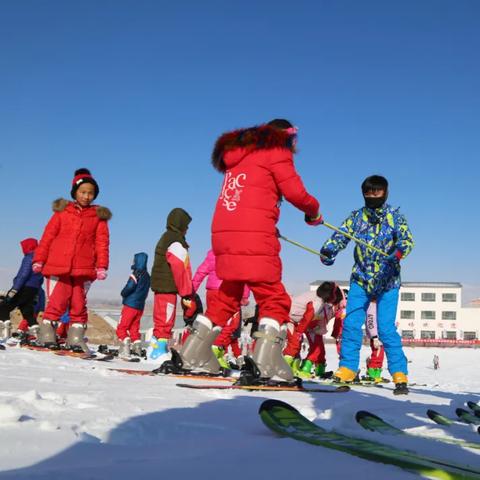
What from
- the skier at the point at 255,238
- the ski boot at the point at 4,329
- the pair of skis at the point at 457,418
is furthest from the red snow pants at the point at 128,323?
the pair of skis at the point at 457,418

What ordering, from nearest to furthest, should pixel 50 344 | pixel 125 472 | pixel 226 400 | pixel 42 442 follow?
pixel 125 472
pixel 42 442
pixel 226 400
pixel 50 344

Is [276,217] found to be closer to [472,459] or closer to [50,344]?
[472,459]

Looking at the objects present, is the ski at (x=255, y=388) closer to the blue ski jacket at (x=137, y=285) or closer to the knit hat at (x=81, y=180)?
the knit hat at (x=81, y=180)

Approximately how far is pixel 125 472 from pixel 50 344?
5.81 metres

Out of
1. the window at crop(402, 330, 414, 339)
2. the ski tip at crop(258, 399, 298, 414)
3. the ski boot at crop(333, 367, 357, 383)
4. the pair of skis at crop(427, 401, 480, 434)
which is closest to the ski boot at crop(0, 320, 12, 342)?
the ski boot at crop(333, 367, 357, 383)

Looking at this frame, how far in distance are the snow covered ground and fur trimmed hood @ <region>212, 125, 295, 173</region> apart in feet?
6.42

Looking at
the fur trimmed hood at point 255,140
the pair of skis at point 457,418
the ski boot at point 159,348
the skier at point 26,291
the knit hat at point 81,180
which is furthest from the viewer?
the skier at point 26,291

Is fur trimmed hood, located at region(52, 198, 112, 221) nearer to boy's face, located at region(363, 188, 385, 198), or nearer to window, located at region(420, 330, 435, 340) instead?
boy's face, located at region(363, 188, 385, 198)

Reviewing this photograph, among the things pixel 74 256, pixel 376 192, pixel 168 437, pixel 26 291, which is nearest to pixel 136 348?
pixel 26 291

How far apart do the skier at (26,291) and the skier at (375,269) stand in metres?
5.68

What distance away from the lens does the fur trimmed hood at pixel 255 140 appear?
14.2ft

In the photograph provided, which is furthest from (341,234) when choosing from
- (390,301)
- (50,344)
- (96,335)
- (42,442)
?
(96,335)

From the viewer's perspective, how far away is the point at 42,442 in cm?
161

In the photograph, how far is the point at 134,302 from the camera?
9.79 metres
